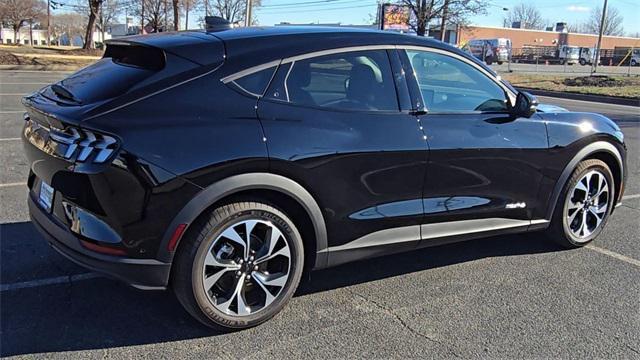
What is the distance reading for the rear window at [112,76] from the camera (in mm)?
3025

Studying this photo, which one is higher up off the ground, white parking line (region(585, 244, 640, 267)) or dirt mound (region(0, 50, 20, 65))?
dirt mound (region(0, 50, 20, 65))

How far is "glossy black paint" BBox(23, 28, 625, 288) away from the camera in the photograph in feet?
9.34

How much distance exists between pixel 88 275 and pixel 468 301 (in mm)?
2587

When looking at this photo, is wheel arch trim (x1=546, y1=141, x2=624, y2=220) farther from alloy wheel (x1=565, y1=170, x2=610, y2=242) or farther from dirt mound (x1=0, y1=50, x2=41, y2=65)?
dirt mound (x1=0, y1=50, x2=41, y2=65)

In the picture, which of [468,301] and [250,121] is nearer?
[250,121]

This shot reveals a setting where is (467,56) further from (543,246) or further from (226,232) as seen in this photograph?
(226,232)

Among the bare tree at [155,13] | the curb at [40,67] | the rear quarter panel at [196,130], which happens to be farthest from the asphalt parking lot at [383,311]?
the bare tree at [155,13]

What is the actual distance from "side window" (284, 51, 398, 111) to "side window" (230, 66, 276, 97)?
13cm

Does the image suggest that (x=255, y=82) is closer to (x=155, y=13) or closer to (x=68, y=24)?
(x=155, y=13)

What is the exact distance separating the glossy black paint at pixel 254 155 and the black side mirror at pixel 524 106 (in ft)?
0.17

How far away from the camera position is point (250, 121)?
3074 mm

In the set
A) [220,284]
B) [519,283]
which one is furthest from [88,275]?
[519,283]

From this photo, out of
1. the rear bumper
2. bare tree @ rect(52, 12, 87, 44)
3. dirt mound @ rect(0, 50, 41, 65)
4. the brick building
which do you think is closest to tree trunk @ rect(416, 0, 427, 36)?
dirt mound @ rect(0, 50, 41, 65)

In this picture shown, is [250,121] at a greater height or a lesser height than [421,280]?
greater
